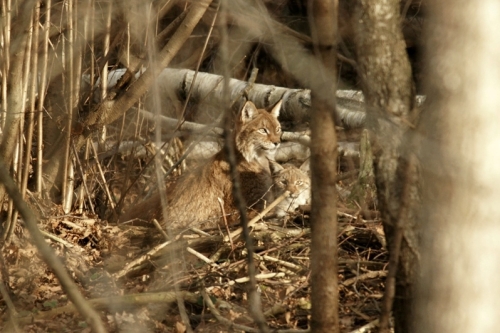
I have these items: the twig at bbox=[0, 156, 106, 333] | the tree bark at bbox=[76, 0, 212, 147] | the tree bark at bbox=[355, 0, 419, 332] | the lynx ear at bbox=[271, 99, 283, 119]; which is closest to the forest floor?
the tree bark at bbox=[76, 0, 212, 147]

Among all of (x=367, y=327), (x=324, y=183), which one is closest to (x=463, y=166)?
(x=324, y=183)

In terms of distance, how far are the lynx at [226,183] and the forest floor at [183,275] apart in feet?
1.67

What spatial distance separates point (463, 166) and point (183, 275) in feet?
9.32

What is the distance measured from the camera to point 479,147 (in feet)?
6.87

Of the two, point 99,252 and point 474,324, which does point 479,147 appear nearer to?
point 474,324

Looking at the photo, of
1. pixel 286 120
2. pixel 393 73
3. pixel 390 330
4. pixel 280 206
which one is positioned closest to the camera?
pixel 393 73

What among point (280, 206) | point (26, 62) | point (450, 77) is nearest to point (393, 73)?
point (450, 77)

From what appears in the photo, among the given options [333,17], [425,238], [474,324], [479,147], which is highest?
[333,17]

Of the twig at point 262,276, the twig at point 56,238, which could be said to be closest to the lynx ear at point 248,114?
the twig at point 56,238

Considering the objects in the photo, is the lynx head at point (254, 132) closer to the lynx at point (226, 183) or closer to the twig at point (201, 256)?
the lynx at point (226, 183)

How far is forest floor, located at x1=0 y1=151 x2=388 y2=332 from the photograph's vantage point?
4117 mm

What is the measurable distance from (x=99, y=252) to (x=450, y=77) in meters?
3.93

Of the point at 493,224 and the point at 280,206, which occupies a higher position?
the point at 493,224

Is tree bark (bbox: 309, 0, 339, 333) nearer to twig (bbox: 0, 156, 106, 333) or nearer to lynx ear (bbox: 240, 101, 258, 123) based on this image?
twig (bbox: 0, 156, 106, 333)
